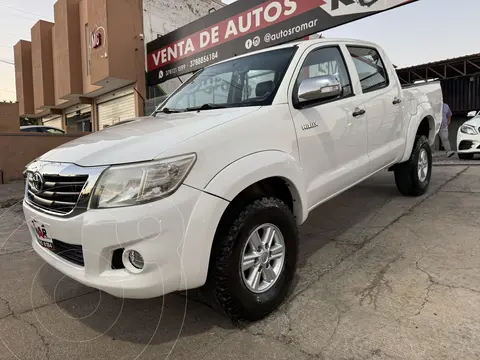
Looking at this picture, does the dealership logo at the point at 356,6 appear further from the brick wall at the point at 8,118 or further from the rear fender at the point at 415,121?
the brick wall at the point at 8,118

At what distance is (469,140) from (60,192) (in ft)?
30.4

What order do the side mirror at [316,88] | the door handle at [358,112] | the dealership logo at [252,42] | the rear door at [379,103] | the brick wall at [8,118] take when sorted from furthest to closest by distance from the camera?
the brick wall at [8,118], the dealership logo at [252,42], the rear door at [379,103], the door handle at [358,112], the side mirror at [316,88]

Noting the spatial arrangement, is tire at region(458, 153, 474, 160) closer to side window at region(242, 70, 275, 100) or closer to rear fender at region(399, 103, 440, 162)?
rear fender at region(399, 103, 440, 162)

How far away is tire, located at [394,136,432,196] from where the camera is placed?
469 centimetres

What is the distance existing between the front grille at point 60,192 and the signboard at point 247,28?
7314 mm

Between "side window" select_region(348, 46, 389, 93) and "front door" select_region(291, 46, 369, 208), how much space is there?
275 millimetres

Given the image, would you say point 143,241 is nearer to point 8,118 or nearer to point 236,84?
point 236,84

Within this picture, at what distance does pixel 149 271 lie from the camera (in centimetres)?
192

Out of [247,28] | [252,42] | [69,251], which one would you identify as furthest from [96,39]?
[69,251]

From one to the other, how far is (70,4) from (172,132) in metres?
18.4

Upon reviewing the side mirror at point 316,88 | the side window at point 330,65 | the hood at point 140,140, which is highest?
the side window at point 330,65

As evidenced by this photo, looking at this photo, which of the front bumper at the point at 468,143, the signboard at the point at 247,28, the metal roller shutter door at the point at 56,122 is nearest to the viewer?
the signboard at the point at 247,28

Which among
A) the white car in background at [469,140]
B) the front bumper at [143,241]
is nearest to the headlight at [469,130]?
the white car in background at [469,140]

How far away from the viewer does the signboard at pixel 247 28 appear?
812 cm
